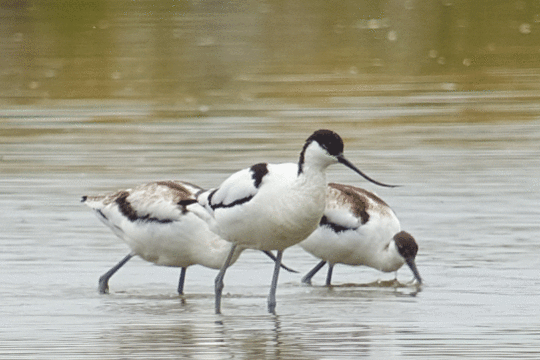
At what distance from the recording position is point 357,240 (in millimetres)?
11086

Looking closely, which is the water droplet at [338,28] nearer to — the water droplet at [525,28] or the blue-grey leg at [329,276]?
the water droplet at [525,28]

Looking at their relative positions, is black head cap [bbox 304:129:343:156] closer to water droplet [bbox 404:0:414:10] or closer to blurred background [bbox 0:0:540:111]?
blurred background [bbox 0:0:540:111]

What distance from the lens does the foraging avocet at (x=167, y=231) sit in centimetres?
1059

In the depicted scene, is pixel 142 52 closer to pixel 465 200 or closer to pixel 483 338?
pixel 465 200

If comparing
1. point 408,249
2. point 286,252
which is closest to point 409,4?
point 286,252

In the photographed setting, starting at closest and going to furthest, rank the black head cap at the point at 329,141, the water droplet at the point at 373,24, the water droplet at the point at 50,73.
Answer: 1. the black head cap at the point at 329,141
2. the water droplet at the point at 50,73
3. the water droplet at the point at 373,24

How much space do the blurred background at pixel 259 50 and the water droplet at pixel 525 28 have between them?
5.7 inches

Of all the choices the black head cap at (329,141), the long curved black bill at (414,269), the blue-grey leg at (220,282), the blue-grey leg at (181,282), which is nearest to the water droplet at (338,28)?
the long curved black bill at (414,269)

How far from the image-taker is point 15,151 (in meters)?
17.6

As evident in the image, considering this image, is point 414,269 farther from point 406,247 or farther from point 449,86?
point 449,86

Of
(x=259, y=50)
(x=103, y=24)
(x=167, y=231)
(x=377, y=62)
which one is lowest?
(x=103, y=24)

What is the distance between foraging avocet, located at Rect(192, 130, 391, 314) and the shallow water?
50cm

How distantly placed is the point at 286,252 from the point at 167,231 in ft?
5.98

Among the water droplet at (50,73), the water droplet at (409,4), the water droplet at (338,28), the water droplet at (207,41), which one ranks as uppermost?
the water droplet at (50,73)
